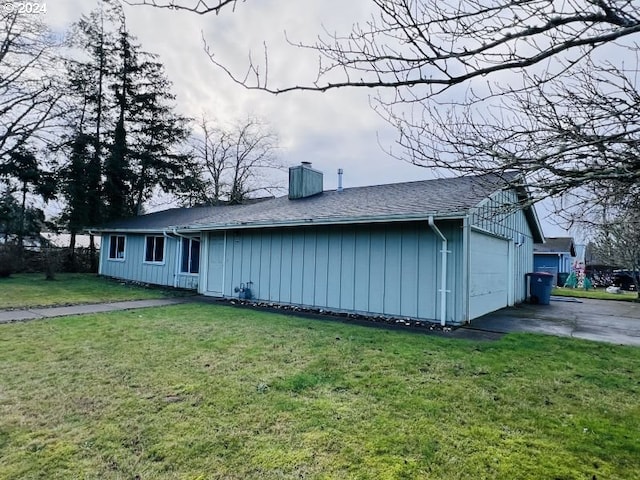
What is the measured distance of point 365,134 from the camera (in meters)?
4.15

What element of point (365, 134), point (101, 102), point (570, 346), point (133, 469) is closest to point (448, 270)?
point (570, 346)

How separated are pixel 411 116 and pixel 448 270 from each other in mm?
5141

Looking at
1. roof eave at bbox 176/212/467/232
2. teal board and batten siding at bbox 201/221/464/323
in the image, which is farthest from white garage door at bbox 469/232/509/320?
roof eave at bbox 176/212/467/232

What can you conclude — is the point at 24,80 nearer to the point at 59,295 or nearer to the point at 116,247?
the point at 116,247

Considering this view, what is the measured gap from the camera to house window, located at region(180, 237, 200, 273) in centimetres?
1412

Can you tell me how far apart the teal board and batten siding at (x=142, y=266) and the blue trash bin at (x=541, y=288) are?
12117mm

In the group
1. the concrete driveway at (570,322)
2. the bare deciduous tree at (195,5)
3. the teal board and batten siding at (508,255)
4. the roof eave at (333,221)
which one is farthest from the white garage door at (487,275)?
the bare deciduous tree at (195,5)

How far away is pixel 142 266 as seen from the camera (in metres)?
16.0

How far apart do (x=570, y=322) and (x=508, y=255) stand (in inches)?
119

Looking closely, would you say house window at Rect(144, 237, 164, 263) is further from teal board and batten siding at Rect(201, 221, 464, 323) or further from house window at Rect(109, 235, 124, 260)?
teal board and batten siding at Rect(201, 221, 464, 323)

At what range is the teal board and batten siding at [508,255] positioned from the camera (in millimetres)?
8281

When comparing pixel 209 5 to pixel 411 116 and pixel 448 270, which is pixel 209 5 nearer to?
pixel 411 116

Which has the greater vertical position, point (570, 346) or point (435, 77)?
point (435, 77)

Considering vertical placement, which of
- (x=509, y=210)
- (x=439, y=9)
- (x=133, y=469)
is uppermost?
(x=439, y=9)
